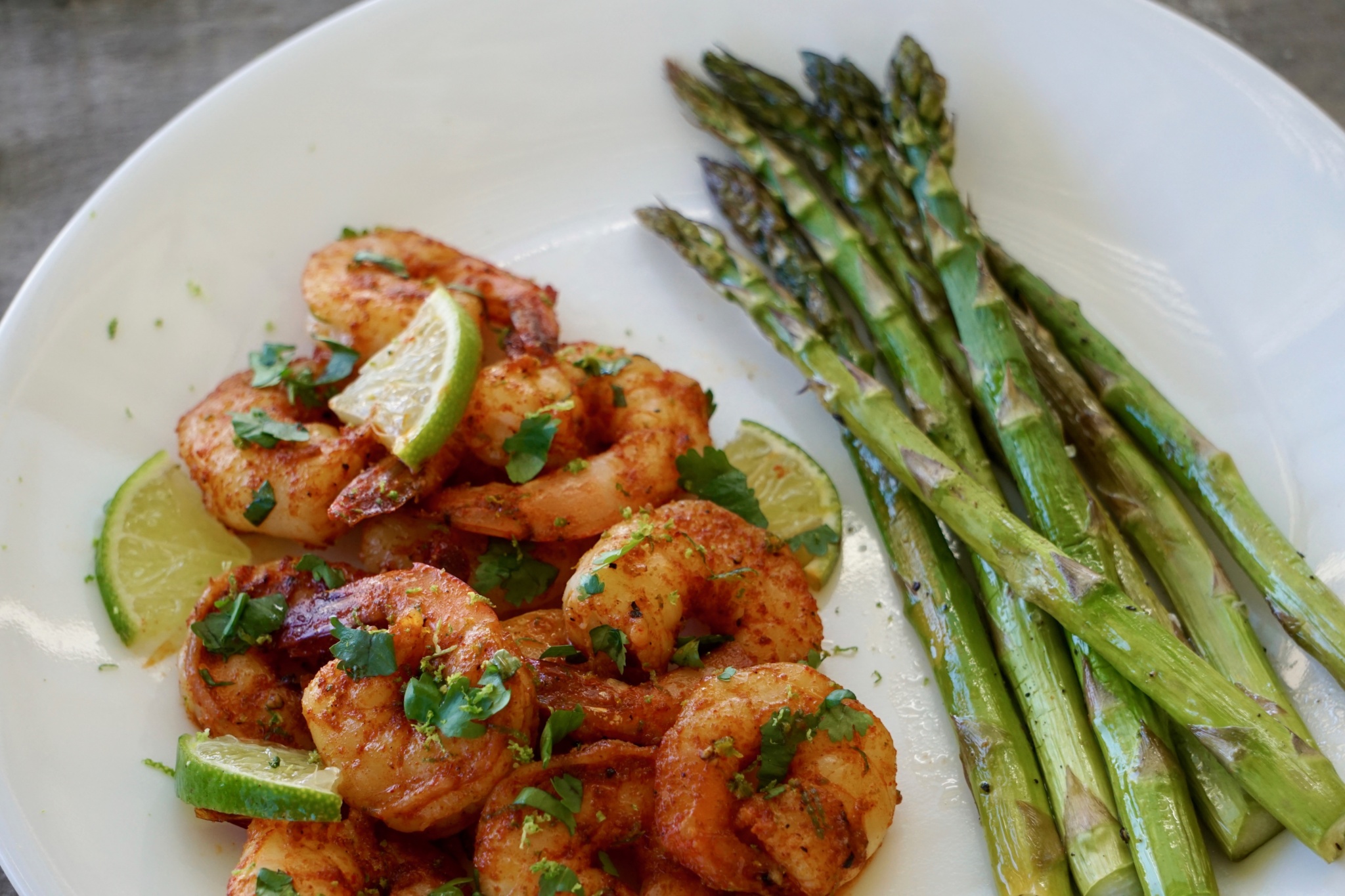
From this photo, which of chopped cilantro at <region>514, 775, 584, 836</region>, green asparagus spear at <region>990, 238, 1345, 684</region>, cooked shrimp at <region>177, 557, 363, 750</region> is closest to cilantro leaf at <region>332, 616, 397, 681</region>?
cooked shrimp at <region>177, 557, 363, 750</region>

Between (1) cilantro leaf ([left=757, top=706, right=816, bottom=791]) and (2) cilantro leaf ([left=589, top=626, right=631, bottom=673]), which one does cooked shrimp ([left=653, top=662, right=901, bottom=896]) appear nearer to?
(1) cilantro leaf ([left=757, top=706, right=816, bottom=791])

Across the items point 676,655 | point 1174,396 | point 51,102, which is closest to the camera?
point 676,655

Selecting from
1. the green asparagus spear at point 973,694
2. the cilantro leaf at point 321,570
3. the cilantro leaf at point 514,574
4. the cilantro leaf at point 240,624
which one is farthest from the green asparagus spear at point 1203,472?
the cilantro leaf at point 240,624

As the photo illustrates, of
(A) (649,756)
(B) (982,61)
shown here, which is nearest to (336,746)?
(A) (649,756)

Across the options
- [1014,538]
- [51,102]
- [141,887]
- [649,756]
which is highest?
[1014,538]

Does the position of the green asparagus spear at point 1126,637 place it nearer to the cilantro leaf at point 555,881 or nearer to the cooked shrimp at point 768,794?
the cooked shrimp at point 768,794

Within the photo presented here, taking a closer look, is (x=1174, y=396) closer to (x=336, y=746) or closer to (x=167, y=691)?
(x=336, y=746)

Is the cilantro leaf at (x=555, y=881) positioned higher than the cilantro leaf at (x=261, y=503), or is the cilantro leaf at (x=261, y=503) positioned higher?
the cilantro leaf at (x=555, y=881)
